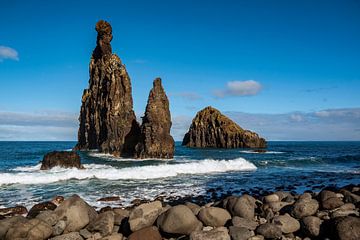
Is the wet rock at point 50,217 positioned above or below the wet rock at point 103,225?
above

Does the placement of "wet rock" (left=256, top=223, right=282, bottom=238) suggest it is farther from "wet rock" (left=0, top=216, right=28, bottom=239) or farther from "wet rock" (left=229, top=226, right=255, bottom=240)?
"wet rock" (left=0, top=216, right=28, bottom=239)

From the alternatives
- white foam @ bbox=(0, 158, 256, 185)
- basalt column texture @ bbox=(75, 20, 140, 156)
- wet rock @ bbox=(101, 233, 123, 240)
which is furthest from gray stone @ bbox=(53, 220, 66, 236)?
basalt column texture @ bbox=(75, 20, 140, 156)

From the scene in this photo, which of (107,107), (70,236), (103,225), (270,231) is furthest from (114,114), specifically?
(270,231)

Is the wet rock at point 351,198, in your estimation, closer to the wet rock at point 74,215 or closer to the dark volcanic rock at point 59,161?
the wet rock at point 74,215

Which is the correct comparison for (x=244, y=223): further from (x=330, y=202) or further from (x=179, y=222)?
(x=330, y=202)

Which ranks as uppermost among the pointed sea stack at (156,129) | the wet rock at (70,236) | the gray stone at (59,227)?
the pointed sea stack at (156,129)

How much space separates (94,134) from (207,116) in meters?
47.5

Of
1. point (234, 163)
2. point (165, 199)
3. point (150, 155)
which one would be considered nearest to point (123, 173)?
point (165, 199)

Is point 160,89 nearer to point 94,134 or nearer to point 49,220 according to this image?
point 94,134

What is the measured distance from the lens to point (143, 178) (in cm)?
2517

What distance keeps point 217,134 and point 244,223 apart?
334ft

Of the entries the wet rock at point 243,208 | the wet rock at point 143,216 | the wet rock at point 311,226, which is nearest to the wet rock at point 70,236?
the wet rock at point 143,216

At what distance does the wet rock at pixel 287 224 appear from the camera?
8.93 meters

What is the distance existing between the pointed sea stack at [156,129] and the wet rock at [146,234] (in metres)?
39.5
